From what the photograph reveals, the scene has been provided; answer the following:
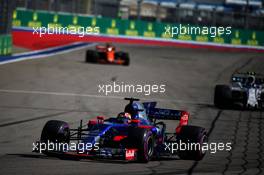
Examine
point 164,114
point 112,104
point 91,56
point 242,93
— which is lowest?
point 91,56

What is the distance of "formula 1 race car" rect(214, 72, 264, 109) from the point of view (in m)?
22.7

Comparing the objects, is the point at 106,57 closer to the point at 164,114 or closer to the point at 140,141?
the point at 164,114

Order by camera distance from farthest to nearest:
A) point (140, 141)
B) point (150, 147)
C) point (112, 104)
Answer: point (112, 104) → point (150, 147) → point (140, 141)

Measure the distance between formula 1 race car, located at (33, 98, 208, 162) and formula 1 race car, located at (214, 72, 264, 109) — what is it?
868cm

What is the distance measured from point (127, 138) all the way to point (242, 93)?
1037 centimetres

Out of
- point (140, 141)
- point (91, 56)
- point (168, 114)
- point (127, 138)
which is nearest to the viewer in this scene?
point (140, 141)

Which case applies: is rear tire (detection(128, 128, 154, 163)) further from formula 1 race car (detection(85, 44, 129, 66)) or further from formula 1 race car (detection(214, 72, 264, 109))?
formula 1 race car (detection(85, 44, 129, 66))

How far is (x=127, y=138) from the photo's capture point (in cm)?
1281

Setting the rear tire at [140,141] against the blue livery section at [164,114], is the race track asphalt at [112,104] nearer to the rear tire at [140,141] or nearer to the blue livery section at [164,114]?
the rear tire at [140,141]

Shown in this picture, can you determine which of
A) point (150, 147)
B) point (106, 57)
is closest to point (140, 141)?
point (150, 147)

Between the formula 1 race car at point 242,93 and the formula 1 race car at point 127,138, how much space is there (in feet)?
28.5

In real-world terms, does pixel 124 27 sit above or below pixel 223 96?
below

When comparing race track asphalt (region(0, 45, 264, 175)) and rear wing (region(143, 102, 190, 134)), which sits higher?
rear wing (region(143, 102, 190, 134))

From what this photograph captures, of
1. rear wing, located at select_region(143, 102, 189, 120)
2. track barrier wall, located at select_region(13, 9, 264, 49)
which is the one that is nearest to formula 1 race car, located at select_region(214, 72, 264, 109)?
rear wing, located at select_region(143, 102, 189, 120)
